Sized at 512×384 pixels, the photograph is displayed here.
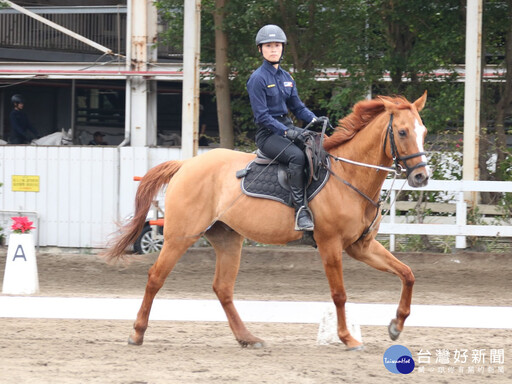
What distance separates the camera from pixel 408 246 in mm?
14258

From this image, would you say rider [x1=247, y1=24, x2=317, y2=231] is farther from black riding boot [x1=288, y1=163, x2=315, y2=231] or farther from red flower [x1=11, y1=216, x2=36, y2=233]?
red flower [x1=11, y1=216, x2=36, y2=233]

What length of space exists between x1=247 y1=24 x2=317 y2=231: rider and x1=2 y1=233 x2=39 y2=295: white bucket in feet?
13.4

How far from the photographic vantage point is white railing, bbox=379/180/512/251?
44.1ft

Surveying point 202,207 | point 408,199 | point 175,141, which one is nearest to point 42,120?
point 175,141

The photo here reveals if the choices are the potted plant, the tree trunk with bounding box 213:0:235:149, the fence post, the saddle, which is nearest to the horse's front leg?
the saddle

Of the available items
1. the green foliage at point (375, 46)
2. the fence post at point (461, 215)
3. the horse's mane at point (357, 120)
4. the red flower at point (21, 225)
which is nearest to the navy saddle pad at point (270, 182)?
the horse's mane at point (357, 120)

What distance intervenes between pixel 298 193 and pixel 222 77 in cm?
1091

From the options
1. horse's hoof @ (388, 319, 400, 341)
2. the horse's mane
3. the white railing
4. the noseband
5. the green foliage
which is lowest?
horse's hoof @ (388, 319, 400, 341)

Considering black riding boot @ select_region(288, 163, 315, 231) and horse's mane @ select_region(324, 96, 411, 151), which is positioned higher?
horse's mane @ select_region(324, 96, 411, 151)

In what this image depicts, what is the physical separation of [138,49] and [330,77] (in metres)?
5.82

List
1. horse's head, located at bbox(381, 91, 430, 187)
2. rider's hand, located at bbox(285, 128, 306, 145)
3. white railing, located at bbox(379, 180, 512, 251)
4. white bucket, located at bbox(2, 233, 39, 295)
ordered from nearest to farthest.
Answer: horse's head, located at bbox(381, 91, 430, 187)
rider's hand, located at bbox(285, 128, 306, 145)
white bucket, located at bbox(2, 233, 39, 295)
white railing, located at bbox(379, 180, 512, 251)

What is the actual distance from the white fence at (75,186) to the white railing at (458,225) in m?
5.90

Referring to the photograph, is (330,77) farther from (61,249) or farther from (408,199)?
(61,249)

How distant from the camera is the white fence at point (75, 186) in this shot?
58.5ft
